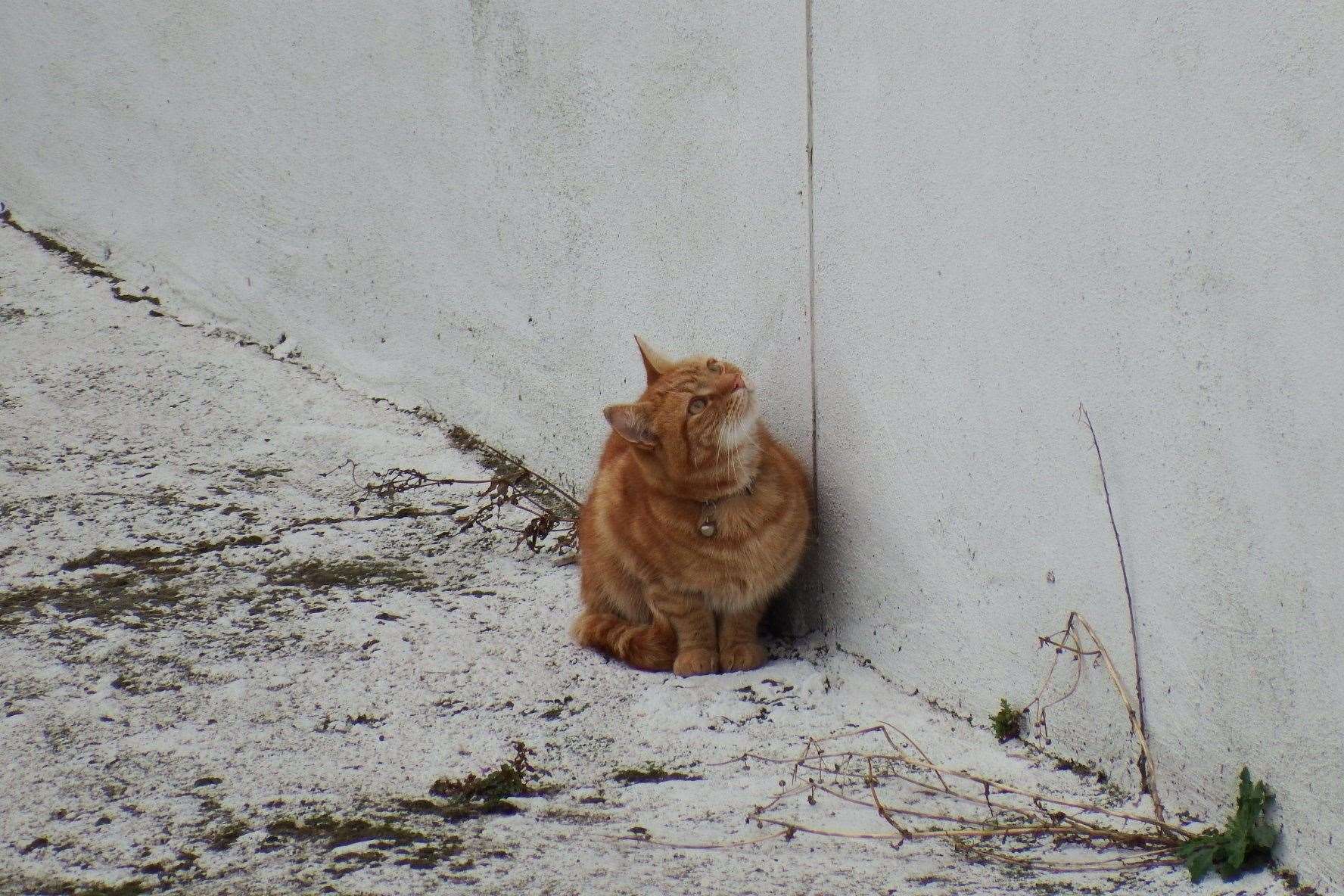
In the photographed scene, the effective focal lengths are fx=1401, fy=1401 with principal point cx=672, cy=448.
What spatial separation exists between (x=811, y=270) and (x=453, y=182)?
1696mm

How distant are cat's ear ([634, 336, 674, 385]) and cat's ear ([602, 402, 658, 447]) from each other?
0.12 m

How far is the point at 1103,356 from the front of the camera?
2652mm

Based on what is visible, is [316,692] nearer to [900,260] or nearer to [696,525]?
[696,525]

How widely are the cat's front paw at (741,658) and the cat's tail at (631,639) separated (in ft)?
0.47

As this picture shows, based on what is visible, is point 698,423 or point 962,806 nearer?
point 962,806

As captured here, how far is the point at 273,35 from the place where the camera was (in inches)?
200

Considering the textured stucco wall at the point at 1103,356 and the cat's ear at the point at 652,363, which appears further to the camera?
the cat's ear at the point at 652,363

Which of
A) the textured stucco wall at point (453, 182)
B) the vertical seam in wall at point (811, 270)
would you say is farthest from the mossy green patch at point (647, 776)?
the textured stucco wall at point (453, 182)

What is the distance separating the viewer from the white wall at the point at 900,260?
232 cm

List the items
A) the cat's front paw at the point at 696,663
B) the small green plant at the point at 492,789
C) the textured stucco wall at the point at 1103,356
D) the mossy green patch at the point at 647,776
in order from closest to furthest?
the textured stucco wall at the point at 1103,356, the small green plant at the point at 492,789, the mossy green patch at the point at 647,776, the cat's front paw at the point at 696,663

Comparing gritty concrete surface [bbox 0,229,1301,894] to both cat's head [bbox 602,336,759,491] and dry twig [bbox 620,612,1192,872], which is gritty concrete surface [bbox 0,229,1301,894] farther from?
cat's head [bbox 602,336,759,491]

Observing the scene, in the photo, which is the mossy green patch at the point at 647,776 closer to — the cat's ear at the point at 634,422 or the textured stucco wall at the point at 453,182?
the cat's ear at the point at 634,422

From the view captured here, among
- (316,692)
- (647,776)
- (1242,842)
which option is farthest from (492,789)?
(1242,842)

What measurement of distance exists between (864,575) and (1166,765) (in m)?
1.00
